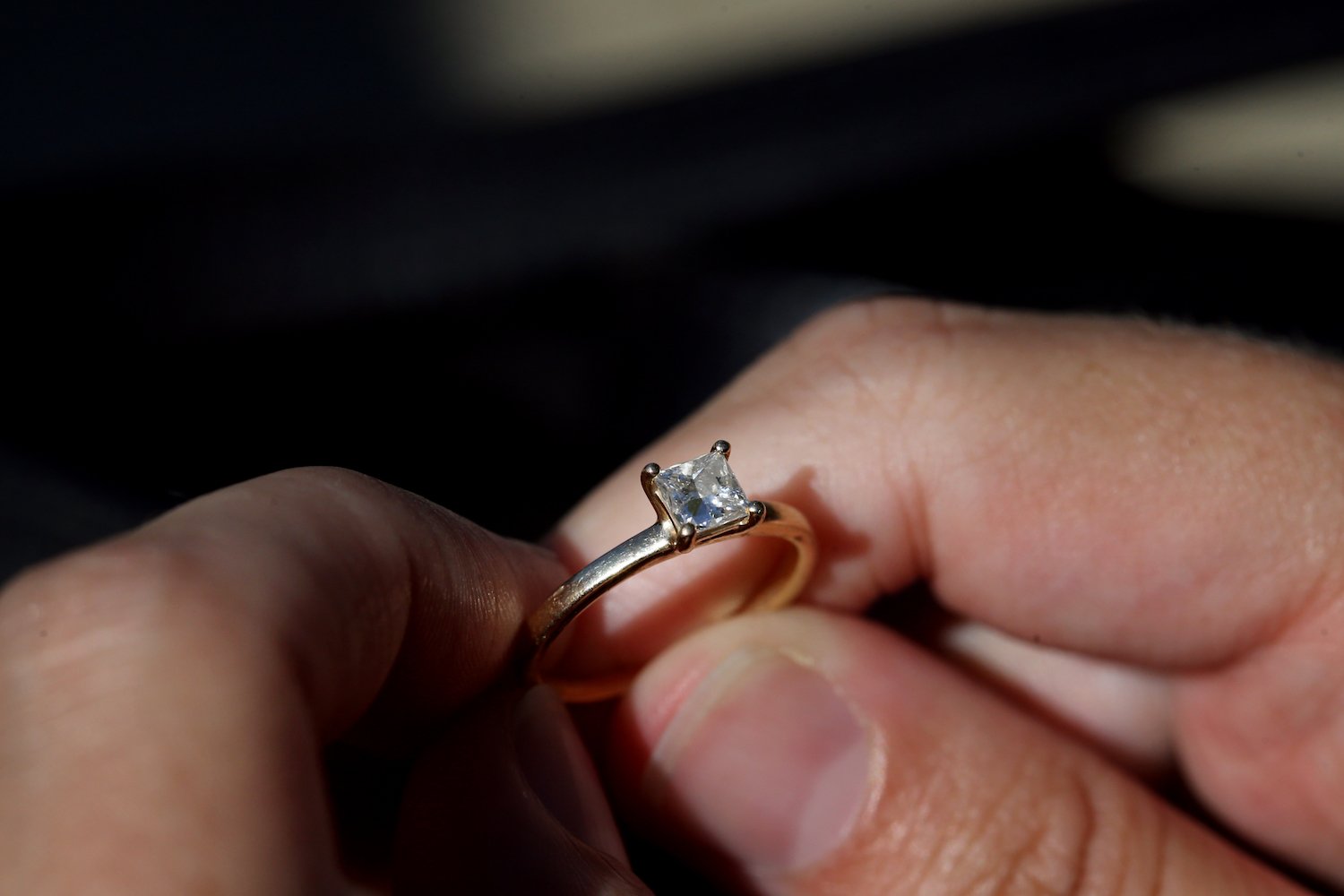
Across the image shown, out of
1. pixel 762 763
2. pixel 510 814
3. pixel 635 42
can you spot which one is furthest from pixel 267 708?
pixel 635 42

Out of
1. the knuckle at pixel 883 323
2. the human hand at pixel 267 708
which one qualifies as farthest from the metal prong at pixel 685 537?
the knuckle at pixel 883 323

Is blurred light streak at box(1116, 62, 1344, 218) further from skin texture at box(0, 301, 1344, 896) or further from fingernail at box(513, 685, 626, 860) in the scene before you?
fingernail at box(513, 685, 626, 860)

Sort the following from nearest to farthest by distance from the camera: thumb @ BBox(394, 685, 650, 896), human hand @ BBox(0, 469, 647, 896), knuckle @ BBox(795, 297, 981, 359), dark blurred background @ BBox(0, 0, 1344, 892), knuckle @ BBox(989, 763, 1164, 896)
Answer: human hand @ BBox(0, 469, 647, 896), thumb @ BBox(394, 685, 650, 896), knuckle @ BBox(989, 763, 1164, 896), knuckle @ BBox(795, 297, 981, 359), dark blurred background @ BBox(0, 0, 1344, 892)

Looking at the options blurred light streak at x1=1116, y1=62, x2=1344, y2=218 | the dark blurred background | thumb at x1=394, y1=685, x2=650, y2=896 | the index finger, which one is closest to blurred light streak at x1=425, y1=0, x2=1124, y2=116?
the dark blurred background

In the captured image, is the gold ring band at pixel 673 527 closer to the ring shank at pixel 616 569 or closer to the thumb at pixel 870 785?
the ring shank at pixel 616 569

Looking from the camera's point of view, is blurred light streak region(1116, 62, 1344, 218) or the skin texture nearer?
the skin texture

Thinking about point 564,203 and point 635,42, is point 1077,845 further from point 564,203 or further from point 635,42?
point 635,42

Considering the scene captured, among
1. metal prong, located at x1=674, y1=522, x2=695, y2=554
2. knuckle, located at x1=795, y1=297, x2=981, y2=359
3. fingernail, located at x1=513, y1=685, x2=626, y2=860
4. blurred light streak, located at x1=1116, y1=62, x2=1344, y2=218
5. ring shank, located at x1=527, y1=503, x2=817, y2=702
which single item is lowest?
fingernail, located at x1=513, y1=685, x2=626, y2=860
